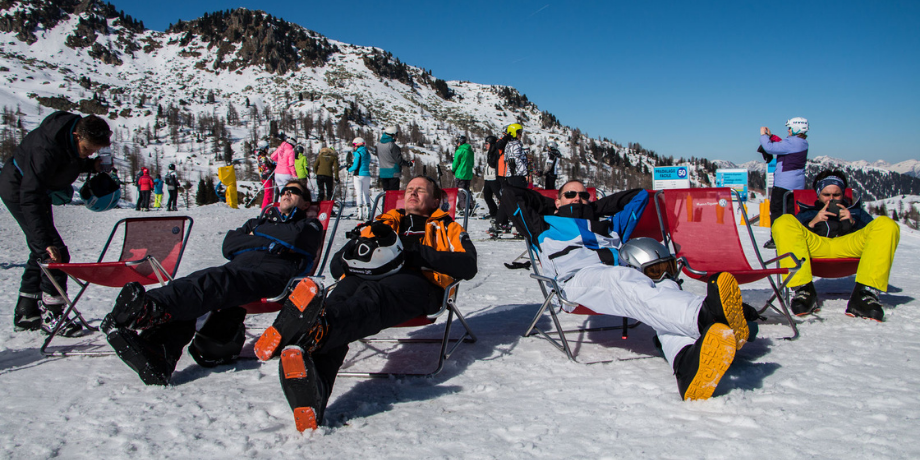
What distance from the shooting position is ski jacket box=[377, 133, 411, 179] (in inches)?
316

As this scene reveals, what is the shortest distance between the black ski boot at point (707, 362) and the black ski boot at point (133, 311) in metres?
2.19

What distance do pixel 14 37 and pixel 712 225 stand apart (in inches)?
3164

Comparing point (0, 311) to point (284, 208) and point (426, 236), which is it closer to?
point (284, 208)

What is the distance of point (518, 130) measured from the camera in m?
7.33

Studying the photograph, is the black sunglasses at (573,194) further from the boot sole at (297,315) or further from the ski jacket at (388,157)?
the ski jacket at (388,157)

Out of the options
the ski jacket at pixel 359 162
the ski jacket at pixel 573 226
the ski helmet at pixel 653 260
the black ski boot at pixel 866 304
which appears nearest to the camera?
the ski helmet at pixel 653 260

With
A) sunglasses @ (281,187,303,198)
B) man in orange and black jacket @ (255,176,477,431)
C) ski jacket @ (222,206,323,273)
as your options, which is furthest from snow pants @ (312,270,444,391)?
sunglasses @ (281,187,303,198)

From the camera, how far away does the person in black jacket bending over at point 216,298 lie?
81.0 inches

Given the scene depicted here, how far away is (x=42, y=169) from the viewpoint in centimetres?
283

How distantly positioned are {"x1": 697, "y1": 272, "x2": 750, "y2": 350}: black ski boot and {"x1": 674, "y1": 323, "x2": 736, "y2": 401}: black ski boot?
0.23 ft

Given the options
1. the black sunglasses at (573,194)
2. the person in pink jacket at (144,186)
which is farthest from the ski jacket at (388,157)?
the person in pink jacket at (144,186)

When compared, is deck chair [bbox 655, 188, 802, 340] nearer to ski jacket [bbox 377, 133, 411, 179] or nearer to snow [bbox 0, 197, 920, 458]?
snow [bbox 0, 197, 920, 458]

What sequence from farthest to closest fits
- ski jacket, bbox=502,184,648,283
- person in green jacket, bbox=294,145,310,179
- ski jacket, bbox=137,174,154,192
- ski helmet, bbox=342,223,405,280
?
ski jacket, bbox=137,174,154,192 < person in green jacket, bbox=294,145,310,179 < ski jacket, bbox=502,184,648,283 < ski helmet, bbox=342,223,405,280

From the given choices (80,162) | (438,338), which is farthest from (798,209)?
(80,162)
